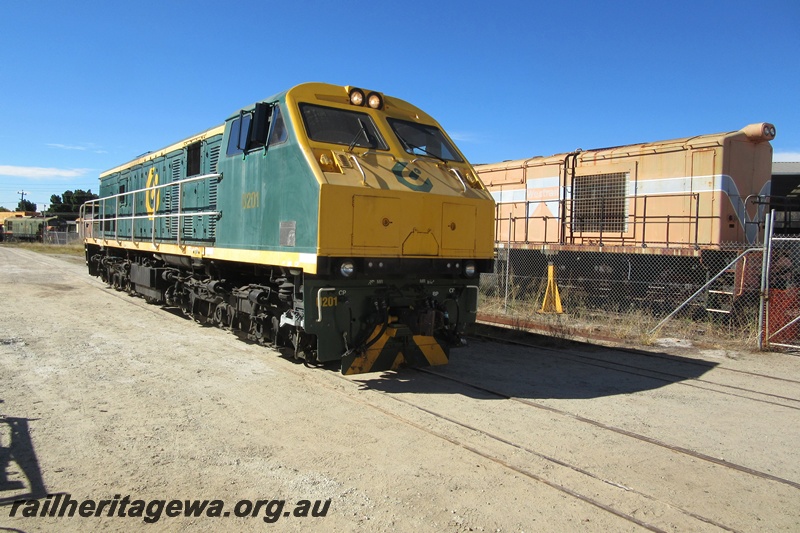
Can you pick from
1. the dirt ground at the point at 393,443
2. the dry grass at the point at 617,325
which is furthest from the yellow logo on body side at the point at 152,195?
the dry grass at the point at 617,325

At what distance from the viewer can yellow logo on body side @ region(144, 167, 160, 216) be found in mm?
12047

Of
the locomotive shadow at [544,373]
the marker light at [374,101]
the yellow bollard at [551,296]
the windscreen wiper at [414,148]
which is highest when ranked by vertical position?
the marker light at [374,101]

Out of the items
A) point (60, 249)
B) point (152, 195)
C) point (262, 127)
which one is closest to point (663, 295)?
point (262, 127)

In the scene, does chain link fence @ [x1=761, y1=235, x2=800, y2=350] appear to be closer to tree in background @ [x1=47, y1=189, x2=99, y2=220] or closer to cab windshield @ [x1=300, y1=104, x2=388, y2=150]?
cab windshield @ [x1=300, y1=104, x2=388, y2=150]

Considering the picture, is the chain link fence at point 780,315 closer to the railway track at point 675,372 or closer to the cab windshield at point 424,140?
the railway track at point 675,372

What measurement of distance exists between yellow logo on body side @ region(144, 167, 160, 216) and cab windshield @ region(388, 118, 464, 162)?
6.60m

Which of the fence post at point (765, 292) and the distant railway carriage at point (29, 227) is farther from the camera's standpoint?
the distant railway carriage at point (29, 227)

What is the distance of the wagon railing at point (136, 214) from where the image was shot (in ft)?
31.8

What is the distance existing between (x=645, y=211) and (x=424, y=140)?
7424 millimetres

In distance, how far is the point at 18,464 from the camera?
13.8ft

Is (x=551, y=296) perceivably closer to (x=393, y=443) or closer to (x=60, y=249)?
(x=393, y=443)

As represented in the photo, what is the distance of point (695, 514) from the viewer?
3.74m

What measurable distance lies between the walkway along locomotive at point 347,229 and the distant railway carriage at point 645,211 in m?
6.14

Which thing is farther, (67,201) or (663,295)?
(67,201)
